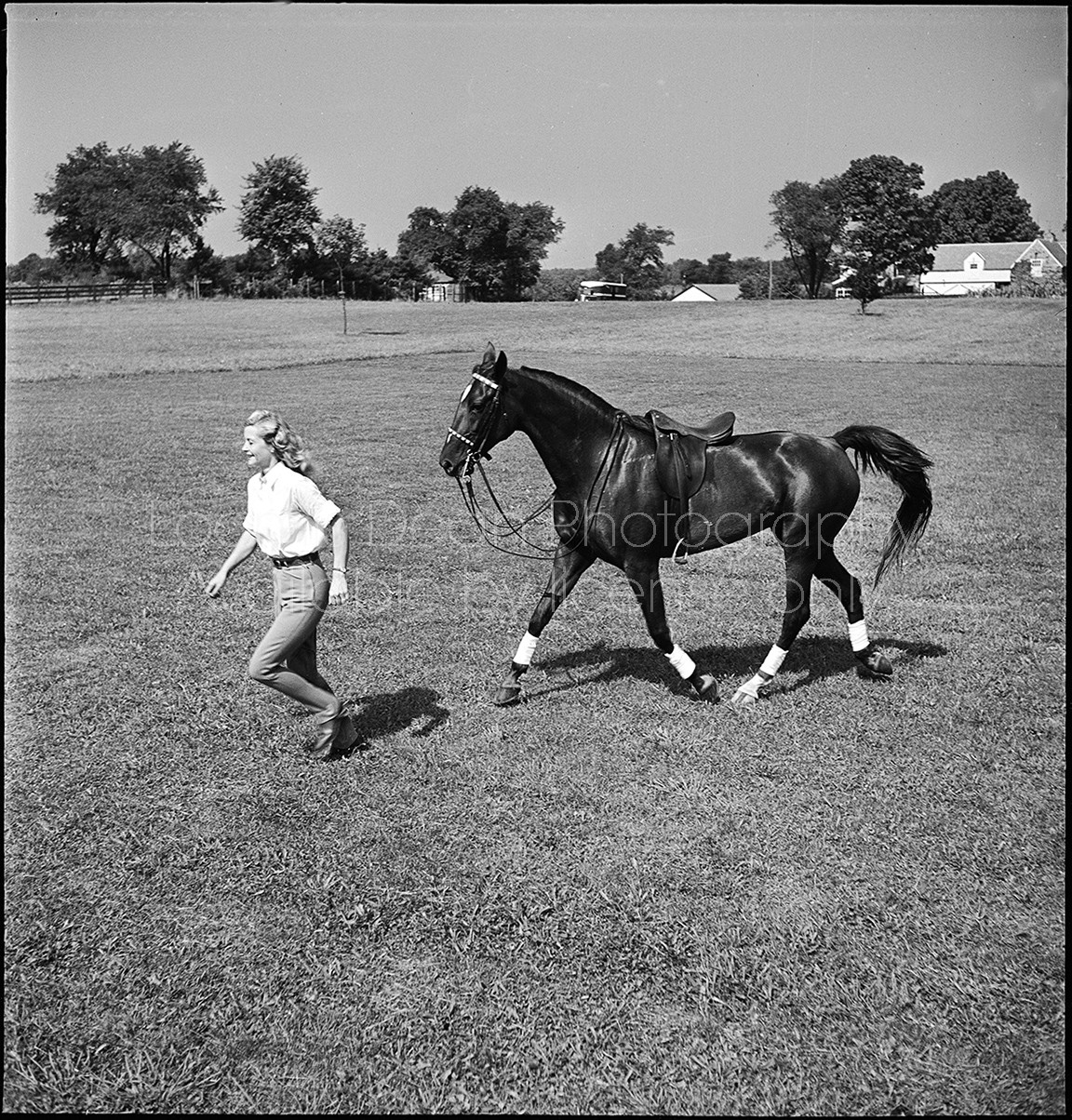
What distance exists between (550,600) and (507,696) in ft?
2.64

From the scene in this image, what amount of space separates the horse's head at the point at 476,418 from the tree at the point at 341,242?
192 feet

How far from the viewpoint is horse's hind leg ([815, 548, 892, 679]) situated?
8281 mm

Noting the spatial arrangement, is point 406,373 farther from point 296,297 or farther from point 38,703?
point 296,297

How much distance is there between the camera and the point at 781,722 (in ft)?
24.6

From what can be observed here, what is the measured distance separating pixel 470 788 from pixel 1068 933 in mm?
3770

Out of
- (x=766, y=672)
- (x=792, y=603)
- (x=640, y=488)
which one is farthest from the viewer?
(x=792, y=603)

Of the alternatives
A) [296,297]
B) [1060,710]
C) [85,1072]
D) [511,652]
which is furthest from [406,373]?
[296,297]

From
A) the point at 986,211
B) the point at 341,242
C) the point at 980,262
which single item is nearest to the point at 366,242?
the point at 341,242

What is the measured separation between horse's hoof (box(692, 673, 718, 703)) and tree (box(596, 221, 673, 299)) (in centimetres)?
10500

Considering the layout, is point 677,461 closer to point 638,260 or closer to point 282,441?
point 282,441

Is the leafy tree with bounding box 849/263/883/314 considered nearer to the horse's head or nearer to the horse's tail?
the horse's tail

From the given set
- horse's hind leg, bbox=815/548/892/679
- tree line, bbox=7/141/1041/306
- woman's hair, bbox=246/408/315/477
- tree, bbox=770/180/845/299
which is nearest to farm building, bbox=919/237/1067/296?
tree line, bbox=7/141/1041/306

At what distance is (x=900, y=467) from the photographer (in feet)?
27.3

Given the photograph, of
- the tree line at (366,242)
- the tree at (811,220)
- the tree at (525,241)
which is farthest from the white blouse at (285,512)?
the tree at (811,220)
